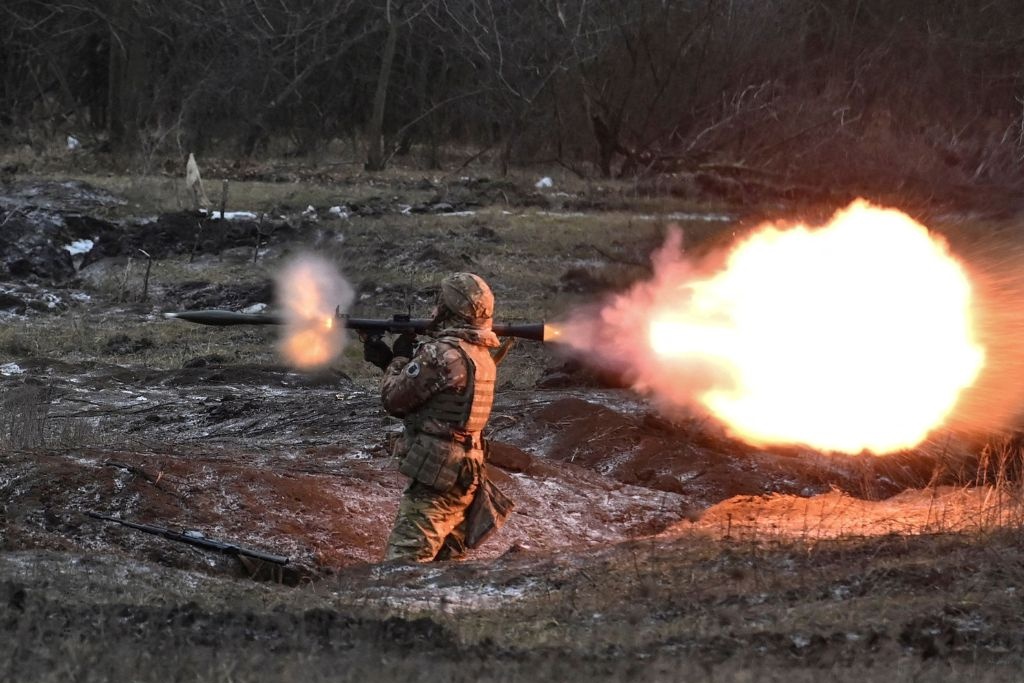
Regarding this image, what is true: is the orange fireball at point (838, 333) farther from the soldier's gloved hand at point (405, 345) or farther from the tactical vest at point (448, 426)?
the tactical vest at point (448, 426)

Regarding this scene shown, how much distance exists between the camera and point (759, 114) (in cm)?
3212

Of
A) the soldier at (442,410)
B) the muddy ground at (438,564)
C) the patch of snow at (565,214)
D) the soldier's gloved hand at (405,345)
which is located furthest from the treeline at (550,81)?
the soldier at (442,410)

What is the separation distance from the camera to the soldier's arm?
8672 millimetres

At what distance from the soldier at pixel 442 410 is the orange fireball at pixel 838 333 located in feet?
9.76

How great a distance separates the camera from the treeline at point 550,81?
31.0m

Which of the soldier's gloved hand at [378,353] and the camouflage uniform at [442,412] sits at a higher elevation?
the soldier's gloved hand at [378,353]

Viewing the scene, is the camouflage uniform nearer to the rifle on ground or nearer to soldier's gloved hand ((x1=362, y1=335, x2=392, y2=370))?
soldier's gloved hand ((x1=362, y1=335, x2=392, y2=370))

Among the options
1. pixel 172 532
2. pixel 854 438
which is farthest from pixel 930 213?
pixel 172 532

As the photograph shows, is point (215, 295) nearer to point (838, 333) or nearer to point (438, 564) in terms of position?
Answer: point (838, 333)

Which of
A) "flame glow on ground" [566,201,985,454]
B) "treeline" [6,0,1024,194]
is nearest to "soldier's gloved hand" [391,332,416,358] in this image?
"flame glow on ground" [566,201,985,454]

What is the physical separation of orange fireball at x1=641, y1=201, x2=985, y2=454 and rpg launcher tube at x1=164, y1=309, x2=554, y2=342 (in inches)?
87.3

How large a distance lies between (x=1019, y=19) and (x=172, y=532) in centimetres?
3264

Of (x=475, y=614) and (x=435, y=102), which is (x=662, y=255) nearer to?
(x=475, y=614)

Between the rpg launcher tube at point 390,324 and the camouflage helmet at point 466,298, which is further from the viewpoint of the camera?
the rpg launcher tube at point 390,324
